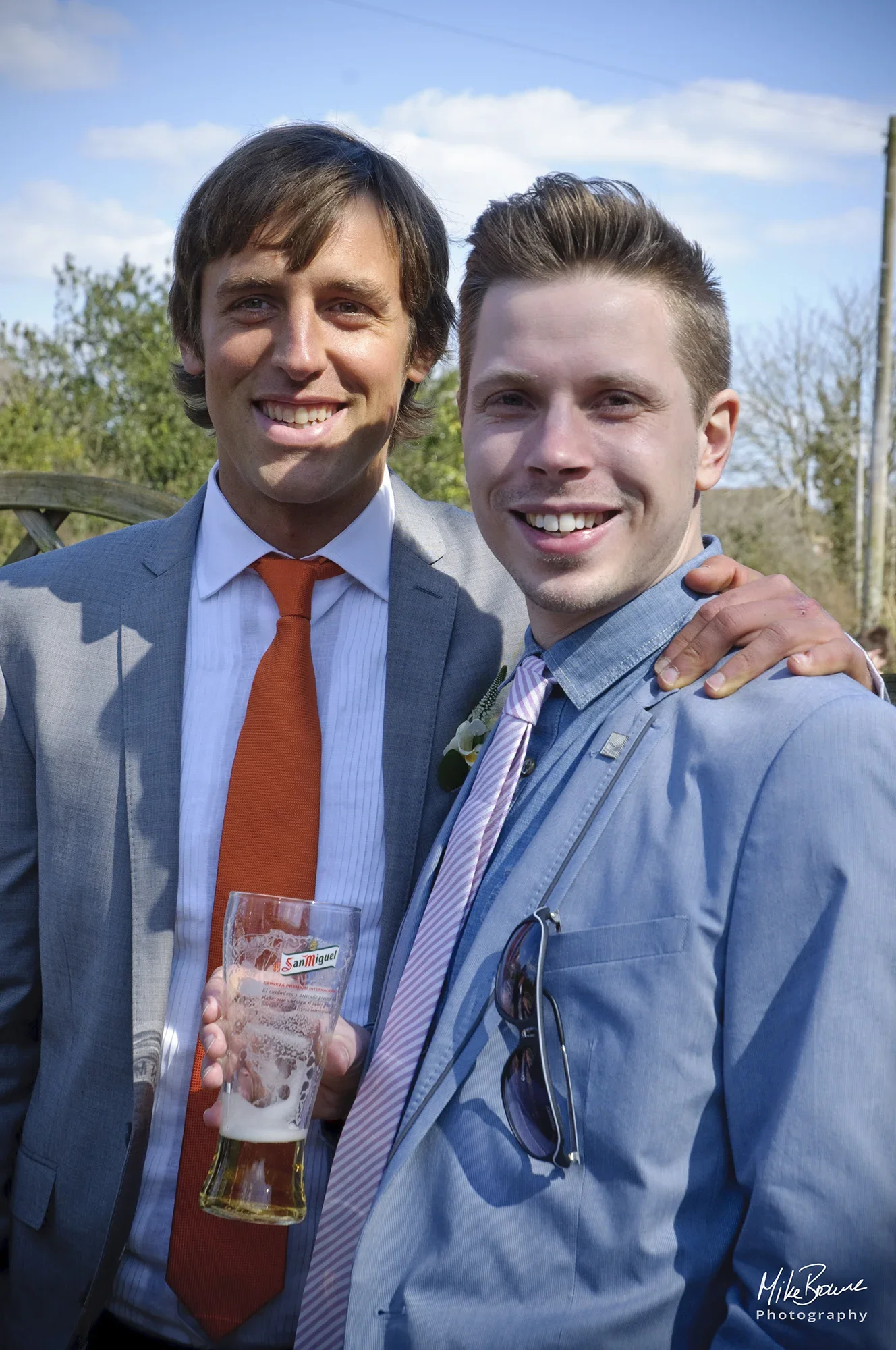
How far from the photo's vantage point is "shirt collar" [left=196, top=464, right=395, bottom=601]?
2.70 m

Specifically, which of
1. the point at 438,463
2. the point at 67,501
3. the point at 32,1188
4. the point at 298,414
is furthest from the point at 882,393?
the point at 32,1188

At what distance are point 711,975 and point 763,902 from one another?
126 mm

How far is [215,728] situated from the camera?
8.31 feet

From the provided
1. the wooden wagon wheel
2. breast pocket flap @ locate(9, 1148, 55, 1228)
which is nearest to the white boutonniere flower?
breast pocket flap @ locate(9, 1148, 55, 1228)

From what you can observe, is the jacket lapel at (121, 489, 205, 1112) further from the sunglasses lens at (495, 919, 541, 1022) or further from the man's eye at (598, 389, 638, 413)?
the man's eye at (598, 389, 638, 413)

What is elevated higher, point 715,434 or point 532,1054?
point 715,434

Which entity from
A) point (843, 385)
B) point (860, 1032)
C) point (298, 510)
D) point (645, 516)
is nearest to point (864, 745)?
point (860, 1032)

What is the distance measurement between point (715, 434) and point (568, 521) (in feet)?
1.17

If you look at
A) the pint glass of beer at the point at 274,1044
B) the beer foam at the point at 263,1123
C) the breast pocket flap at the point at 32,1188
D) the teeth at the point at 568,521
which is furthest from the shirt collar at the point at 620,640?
the breast pocket flap at the point at 32,1188

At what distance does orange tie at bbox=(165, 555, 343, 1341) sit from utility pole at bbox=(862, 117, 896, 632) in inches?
676

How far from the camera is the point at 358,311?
271 centimetres

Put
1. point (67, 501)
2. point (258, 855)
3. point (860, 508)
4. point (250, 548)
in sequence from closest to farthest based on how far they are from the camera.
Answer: point (258, 855)
point (250, 548)
point (67, 501)
point (860, 508)

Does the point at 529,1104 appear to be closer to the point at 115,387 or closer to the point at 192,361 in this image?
the point at 192,361

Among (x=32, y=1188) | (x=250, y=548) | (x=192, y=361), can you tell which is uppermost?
(x=192, y=361)
